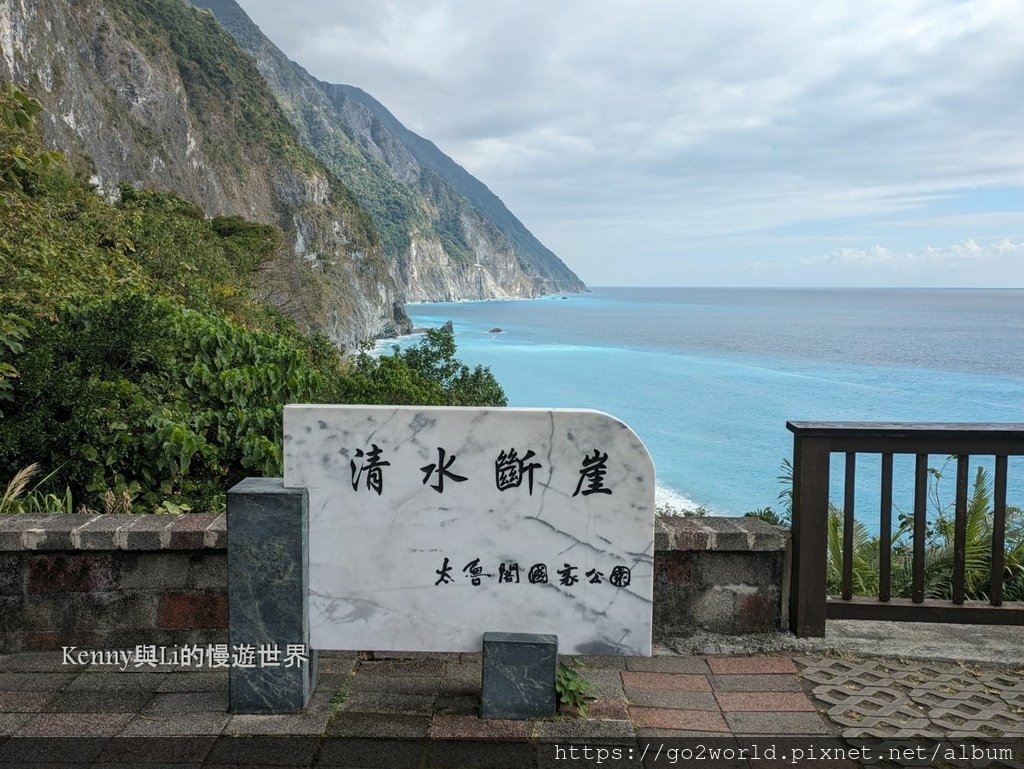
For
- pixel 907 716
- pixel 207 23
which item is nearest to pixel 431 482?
pixel 907 716

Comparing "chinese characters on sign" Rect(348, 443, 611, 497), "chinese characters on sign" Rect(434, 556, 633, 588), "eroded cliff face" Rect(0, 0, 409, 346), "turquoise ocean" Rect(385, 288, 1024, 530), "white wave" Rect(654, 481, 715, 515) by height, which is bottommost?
"white wave" Rect(654, 481, 715, 515)

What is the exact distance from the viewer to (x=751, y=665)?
10.7ft

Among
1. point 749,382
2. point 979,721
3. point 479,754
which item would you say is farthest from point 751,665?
point 749,382

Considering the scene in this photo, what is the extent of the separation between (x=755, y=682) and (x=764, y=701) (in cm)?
15

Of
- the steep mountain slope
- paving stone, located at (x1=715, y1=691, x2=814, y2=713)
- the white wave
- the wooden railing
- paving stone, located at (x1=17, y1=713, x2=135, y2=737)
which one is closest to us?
paving stone, located at (x1=17, y1=713, x2=135, y2=737)

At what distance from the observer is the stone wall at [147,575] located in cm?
327

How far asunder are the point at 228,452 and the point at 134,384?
0.69m

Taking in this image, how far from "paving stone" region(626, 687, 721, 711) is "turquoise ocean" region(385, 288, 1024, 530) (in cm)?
1021

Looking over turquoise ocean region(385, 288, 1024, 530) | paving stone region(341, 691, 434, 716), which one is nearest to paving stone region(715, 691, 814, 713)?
paving stone region(341, 691, 434, 716)

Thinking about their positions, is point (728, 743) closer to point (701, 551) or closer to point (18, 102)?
point (701, 551)

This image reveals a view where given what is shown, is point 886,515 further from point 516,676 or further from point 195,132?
point 195,132

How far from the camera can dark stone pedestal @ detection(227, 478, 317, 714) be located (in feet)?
9.13

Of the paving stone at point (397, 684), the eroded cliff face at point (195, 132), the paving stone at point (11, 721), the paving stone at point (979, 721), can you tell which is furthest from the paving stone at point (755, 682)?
the eroded cliff face at point (195, 132)

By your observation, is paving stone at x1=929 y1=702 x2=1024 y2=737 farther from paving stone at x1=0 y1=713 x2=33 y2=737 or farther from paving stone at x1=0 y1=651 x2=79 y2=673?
paving stone at x1=0 y1=651 x2=79 y2=673
